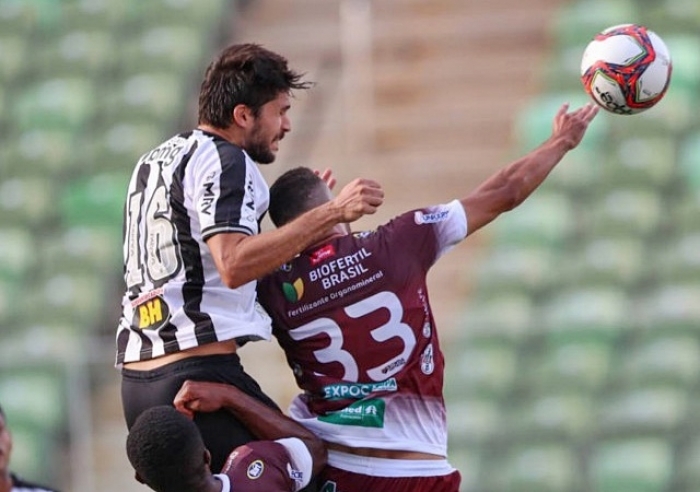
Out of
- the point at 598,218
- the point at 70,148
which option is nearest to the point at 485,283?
the point at 598,218

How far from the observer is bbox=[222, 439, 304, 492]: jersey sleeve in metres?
5.09

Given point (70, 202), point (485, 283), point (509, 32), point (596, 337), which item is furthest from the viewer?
point (509, 32)

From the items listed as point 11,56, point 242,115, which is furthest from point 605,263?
point 242,115

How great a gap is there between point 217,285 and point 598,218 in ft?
18.2

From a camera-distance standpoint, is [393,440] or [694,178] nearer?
[393,440]

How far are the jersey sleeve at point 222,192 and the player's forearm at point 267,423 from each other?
55 cm

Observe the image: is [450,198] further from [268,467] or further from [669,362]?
[268,467]

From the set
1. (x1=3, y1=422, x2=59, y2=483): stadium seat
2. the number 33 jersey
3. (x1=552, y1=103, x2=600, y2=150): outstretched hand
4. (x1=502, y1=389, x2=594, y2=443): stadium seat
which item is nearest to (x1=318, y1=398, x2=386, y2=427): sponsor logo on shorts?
the number 33 jersey

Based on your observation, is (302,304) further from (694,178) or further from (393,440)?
(694,178)

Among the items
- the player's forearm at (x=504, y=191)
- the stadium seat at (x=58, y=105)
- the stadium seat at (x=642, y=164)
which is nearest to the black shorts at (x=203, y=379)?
the player's forearm at (x=504, y=191)

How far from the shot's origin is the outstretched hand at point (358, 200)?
4.97 metres

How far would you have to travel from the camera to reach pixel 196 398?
17.1ft

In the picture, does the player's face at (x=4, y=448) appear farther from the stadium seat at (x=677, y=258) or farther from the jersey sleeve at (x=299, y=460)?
Answer: the stadium seat at (x=677, y=258)

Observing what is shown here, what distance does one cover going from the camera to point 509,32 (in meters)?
12.1
